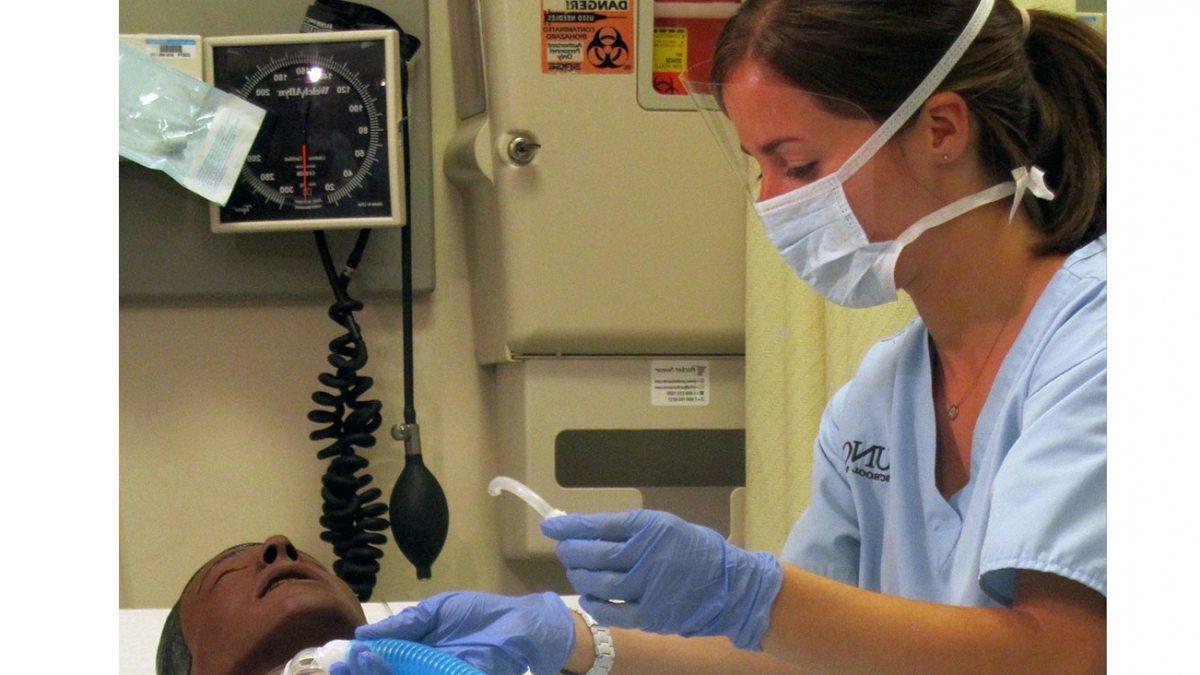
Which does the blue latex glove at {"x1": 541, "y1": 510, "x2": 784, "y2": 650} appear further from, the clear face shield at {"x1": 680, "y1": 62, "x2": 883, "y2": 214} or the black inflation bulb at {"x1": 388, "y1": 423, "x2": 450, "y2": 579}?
the black inflation bulb at {"x1": 388, "y1": 423, "x2": 450, "y2": 579}

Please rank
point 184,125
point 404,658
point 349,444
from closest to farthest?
point 404,658 < point 184,125 < point 349,444

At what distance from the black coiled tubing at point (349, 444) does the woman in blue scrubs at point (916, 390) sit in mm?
790

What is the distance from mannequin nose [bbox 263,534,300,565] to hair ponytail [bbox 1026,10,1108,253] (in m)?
0.72

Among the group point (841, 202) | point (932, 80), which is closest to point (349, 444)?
point (841, 202)

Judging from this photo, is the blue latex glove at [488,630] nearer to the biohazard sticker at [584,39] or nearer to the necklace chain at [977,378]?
the necklace chain at [977,378]

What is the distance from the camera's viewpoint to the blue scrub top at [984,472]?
0.83 meters

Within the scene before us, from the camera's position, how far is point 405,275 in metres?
1.78

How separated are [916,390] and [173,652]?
0.73m

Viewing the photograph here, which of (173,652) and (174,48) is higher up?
(174,48)

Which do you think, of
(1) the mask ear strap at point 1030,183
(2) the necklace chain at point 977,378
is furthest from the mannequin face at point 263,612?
(1) the mask ear strap at point 1030,183

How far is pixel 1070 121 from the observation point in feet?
3.31

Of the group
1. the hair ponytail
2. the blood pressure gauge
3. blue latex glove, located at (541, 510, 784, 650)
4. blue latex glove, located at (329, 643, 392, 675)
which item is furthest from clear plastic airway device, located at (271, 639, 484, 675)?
the blood pressure gauge

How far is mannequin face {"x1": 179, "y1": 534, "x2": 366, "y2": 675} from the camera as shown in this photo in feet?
3.42

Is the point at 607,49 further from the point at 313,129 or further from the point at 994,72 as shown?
the point at 994,72
